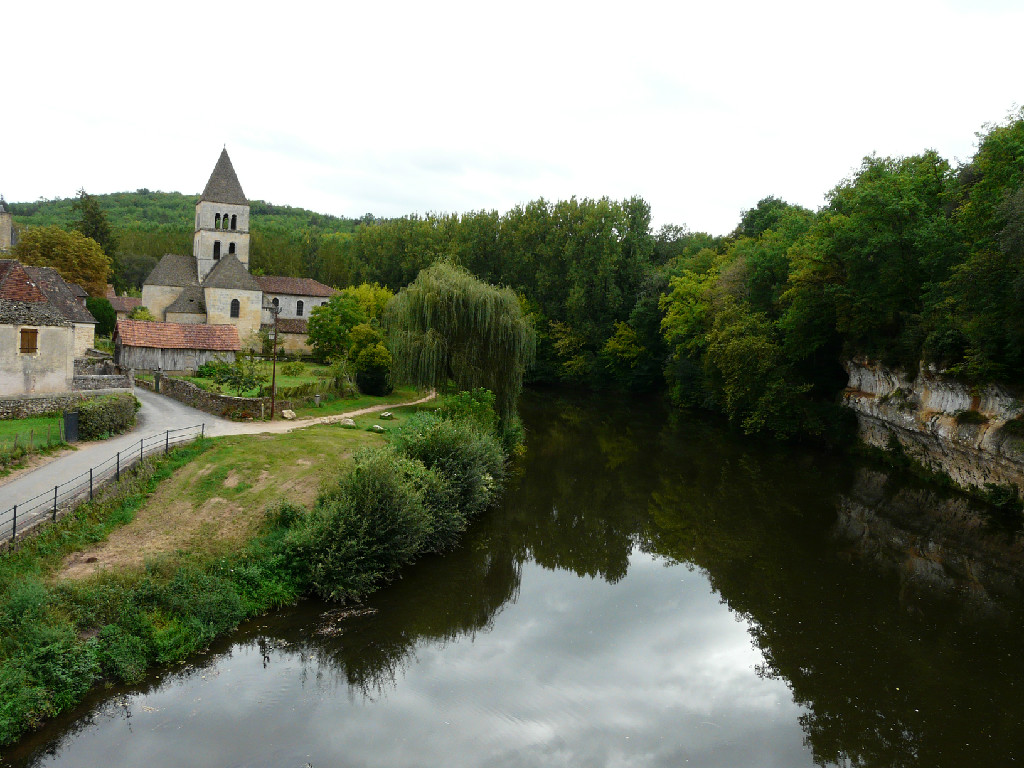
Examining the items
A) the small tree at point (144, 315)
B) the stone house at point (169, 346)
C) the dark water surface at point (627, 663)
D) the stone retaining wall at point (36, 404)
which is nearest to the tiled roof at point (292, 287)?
the small tree at point (144, 315)

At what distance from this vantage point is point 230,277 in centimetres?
4797

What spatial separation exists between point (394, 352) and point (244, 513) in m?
12.8

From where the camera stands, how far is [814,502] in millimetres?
24688

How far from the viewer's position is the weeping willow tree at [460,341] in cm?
2869

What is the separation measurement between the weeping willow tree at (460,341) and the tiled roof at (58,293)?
17.2 metres

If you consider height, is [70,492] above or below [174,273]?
below

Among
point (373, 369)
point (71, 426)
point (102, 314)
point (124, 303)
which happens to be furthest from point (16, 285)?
point (124, 303)

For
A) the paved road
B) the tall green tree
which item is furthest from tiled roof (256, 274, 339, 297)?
the paved road

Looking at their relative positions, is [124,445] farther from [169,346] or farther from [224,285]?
[224,285]

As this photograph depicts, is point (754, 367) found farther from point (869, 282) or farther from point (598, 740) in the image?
point (598, 740)

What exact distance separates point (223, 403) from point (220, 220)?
30233 mm

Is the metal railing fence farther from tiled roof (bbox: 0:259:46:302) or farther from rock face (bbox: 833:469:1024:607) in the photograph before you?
rock face (bbox: 833:469:1024:607)

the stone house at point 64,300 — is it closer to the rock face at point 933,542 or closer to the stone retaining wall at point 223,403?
the stone retaining wall at point 223,403

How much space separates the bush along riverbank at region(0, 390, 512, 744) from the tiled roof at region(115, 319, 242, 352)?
673 inches
